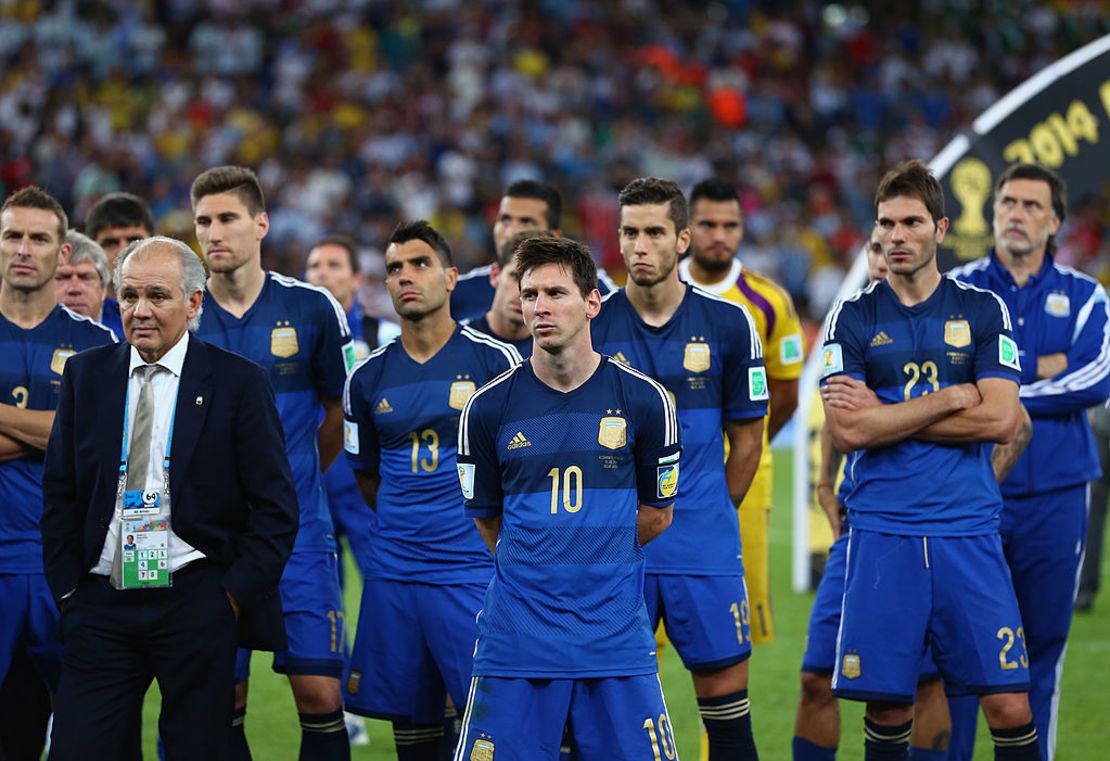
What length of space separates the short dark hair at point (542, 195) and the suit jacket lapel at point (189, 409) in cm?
290

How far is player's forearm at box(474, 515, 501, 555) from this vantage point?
4.82 m

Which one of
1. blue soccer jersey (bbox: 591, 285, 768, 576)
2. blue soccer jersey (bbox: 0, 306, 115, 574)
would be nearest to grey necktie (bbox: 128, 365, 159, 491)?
blue soccer jersey (bbox: 0, 306, 115, 574)

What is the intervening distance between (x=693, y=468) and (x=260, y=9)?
721 inches

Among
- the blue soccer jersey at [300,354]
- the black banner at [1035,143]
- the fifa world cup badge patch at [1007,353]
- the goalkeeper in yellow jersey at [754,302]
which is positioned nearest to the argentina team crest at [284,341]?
the blue soccer jersey at [300,354]

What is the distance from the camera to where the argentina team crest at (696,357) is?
5.89 m

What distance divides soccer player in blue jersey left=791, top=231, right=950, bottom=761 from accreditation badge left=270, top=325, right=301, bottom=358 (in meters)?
2.11

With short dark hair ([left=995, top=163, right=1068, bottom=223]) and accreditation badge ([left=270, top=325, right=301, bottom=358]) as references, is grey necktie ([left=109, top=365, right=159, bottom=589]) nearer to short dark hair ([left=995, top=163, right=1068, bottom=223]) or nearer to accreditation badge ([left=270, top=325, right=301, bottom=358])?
accreditation badge ([left=270, top=325, right=301, bottom=358])

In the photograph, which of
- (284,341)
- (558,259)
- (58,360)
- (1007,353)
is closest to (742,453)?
(1007,353)

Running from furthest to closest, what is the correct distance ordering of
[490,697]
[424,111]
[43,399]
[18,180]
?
[424,111] < [18,180] < [43,399] < [490,697]

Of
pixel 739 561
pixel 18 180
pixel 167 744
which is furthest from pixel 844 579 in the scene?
pixel 18 180

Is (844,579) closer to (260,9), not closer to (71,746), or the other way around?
(71,746)

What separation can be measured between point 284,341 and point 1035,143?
5372 millimetres

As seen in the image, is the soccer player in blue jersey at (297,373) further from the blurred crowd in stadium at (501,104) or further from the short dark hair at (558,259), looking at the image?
the blurred crowd in stadium at (501,104)

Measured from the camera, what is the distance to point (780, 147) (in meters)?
22.4
